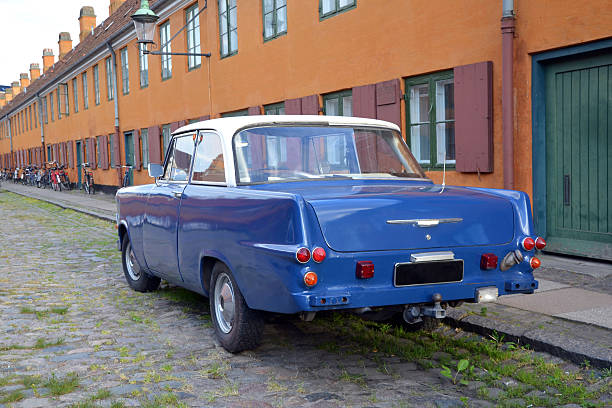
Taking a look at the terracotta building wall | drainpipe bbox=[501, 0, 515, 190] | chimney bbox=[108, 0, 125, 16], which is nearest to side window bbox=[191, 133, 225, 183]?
drainpipe bbox=[501, 0, 515, 190]

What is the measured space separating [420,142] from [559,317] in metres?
5.70

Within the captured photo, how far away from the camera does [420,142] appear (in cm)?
1093

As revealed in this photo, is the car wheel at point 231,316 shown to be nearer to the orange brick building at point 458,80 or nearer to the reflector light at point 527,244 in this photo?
the reflector light at point 527,244

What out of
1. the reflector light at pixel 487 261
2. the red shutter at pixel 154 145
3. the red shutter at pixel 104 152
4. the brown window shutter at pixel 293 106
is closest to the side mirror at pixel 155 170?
the reflector light at pixel 487 261

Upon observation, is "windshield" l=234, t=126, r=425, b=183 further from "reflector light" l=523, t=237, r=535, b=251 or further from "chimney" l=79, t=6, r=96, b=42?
"chimney" l=79, t=6, r=96, b=42

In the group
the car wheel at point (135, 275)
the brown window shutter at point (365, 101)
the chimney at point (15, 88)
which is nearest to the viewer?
the car wheel at point (135, 275)

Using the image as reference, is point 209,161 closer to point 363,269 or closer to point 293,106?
point 363,269

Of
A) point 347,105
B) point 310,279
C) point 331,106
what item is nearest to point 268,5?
point 331,106

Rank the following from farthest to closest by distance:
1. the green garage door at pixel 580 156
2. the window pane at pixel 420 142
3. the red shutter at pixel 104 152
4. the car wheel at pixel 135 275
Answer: the red shutter at pixel 104 152, the window pane at pixel 420 142, the green garage door at pixel 580 156, the car wheel at pixel 135 275

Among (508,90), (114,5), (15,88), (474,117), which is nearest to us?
(508,90)

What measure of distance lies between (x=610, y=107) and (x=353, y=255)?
198 inches

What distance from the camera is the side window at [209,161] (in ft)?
17.7

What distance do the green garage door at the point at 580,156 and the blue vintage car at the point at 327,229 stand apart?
3311 mm

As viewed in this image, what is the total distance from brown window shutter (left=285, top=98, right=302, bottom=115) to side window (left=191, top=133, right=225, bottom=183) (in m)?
8.21
